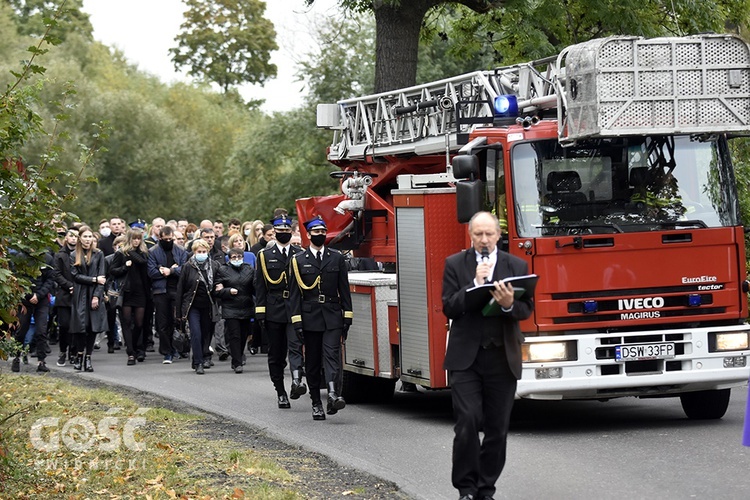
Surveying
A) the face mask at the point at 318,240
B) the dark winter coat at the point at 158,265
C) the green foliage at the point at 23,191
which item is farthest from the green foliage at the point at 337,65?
the green foliage at the point at 23,191

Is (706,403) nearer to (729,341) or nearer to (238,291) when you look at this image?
(729,341)

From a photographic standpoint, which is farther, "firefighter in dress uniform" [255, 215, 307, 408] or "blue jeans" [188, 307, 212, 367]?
"blue jeans" [188, 307, 212, 367]

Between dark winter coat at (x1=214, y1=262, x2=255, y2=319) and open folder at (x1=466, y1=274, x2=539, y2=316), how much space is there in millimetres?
11199

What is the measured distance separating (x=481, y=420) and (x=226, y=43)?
7098 centimetres

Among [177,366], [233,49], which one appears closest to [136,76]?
[233,49]

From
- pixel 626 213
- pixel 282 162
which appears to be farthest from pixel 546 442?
pixel 282 162

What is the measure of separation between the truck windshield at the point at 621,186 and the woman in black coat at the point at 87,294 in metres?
9.29

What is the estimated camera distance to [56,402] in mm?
A: 14781

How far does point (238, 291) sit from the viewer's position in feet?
64.2

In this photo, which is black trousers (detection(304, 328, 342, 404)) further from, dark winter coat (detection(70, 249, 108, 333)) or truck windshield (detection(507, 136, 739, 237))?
dark winter coat (detection(70, 249, 108, 333))

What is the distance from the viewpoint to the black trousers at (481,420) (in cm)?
856

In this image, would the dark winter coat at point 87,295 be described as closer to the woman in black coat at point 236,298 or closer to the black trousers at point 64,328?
the black trousers at point 64,328

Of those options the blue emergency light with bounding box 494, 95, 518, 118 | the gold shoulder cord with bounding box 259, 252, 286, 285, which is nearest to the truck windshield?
the blue emergency light with bounding box 494, 95, 518, 118

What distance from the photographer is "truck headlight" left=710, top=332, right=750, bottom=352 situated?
1198 centimetres
